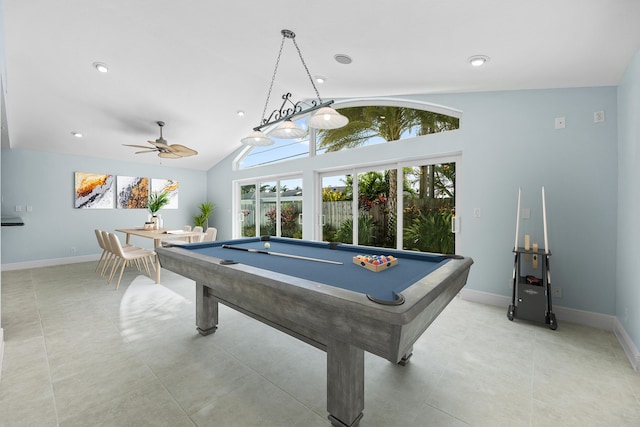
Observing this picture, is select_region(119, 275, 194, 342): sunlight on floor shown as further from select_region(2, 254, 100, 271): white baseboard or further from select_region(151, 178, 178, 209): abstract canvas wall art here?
select_region(151, 178, 178, 209): abstract canvas wall art

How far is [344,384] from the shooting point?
1431 millimetres

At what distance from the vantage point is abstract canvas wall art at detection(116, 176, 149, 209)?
20.3 ft

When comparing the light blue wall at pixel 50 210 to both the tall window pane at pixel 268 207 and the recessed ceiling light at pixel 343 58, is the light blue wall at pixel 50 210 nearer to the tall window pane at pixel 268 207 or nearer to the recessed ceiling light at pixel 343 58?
the tall window pane at pixel 268 207

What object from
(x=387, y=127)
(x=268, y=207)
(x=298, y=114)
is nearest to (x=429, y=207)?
(x=387, y=127)

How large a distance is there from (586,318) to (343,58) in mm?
3697

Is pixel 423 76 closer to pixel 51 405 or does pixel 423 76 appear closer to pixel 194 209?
pixel 51 405

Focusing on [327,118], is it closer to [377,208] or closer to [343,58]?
[343,58]

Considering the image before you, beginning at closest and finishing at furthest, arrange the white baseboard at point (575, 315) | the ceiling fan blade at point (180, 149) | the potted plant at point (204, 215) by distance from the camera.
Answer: the white baseboard at point (575, 315) → the ceiling fan blade at point (180, 149) → the potted plant at point (204, 215)

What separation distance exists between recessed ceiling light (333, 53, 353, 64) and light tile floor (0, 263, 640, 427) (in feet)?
9.41

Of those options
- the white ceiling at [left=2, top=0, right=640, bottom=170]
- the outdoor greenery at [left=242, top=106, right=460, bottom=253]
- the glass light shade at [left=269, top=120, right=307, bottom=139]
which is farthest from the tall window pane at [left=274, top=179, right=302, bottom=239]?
the glass light shade at [left=269, top=120, right=307, bottom=139]

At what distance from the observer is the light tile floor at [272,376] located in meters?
1.53

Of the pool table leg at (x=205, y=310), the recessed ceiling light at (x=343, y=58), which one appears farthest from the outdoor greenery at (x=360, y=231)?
the pool table leg at (x=205, y=310)

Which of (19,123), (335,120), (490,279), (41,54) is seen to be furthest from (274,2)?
(19,123)

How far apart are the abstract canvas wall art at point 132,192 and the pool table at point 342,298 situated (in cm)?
506
